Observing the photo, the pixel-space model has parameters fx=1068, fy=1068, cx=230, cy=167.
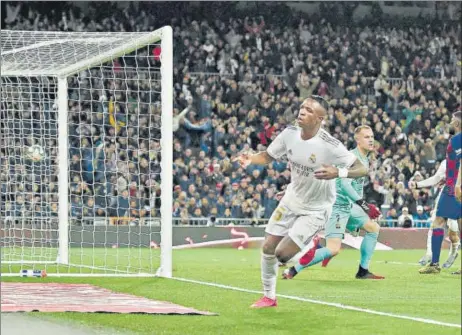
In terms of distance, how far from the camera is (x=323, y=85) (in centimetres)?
→ 3228

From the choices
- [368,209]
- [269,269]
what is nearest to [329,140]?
[269,269]

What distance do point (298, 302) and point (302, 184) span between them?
1146 millimetres

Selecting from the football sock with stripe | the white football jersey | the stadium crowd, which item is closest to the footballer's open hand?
the white football jersey

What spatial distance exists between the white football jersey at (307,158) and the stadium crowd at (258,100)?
14.2m

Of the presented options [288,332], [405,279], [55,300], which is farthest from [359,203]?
[288,332]

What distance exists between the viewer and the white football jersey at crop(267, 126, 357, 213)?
9898mm

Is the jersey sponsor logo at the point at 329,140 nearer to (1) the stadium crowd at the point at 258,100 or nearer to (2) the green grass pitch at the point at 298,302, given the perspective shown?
(2) the green grass pitch at the point at 298,302

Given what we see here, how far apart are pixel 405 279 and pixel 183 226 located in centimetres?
1023

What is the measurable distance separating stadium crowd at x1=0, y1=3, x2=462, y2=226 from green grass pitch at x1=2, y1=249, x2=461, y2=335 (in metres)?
8.83

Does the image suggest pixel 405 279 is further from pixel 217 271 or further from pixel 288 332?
pixel 288 332

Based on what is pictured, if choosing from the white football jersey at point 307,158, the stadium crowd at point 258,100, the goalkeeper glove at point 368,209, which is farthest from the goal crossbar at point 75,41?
the stadium crowd at point 258,100

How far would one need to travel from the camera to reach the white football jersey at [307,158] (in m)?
9.90

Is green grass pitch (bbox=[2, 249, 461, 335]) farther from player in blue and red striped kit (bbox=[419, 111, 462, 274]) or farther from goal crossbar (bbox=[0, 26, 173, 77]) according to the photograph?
goal crossbar (bbox=[0, 26, 173, 77])

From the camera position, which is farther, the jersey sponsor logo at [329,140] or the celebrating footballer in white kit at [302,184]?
the jersey sponsor logo at [329,140]
